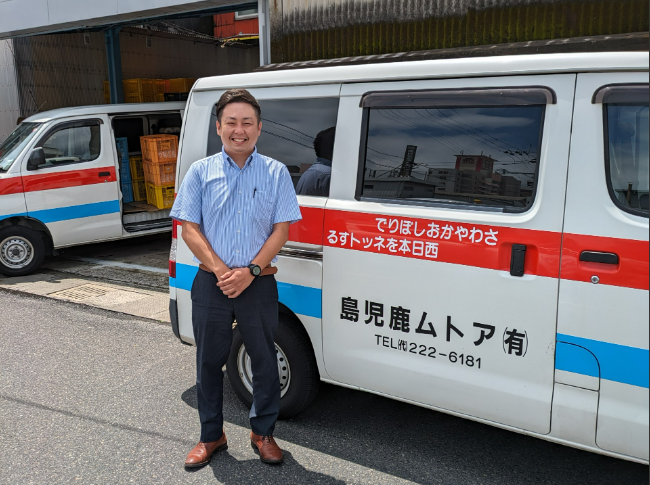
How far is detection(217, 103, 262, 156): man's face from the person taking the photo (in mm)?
2992

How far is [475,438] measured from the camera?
3.50 meters

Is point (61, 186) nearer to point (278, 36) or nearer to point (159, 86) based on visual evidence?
point (278, 36)

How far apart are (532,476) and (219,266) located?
1.98m

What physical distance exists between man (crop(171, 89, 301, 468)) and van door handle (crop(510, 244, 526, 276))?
1093 mm

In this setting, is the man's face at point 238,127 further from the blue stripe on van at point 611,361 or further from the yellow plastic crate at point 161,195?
the yellow plastic crate at point 161,195

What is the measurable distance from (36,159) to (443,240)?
6.16 meters

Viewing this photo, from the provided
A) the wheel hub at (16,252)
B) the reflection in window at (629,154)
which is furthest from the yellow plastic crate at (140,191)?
the reflection in window at (629,154)

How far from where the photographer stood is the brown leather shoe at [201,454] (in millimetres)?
3178

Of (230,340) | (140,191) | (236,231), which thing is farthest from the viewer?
(140,191)

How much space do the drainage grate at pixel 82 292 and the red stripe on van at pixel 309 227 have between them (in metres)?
3.91

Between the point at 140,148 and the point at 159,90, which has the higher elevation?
the point at 159,90

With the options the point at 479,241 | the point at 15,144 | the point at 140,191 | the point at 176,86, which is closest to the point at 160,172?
the point at 140,191

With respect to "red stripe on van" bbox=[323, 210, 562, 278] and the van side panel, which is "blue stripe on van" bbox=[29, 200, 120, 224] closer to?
"red stripe on van" bbox=[323, 210, 562, 278]

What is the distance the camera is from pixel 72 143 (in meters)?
7.74
